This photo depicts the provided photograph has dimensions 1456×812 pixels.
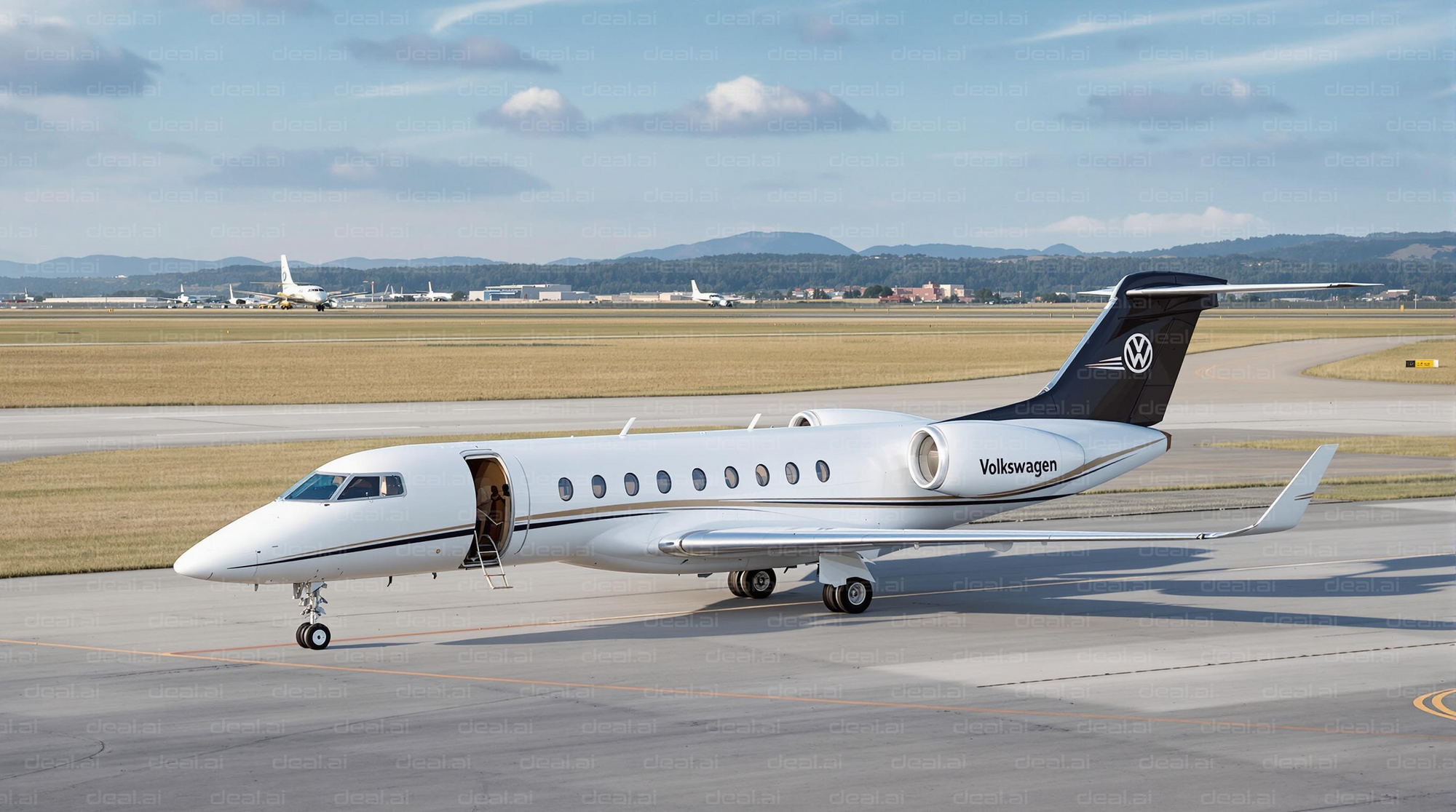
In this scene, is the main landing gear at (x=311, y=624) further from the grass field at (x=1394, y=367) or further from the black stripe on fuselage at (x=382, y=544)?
the grass field at (x=1394, y=367)

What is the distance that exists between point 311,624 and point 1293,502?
12.6m

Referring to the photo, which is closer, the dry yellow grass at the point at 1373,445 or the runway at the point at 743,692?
the runway at the point at 743,692

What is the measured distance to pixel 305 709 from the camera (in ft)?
51.0

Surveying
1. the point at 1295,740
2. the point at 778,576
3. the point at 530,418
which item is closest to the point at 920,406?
the point at 530,418

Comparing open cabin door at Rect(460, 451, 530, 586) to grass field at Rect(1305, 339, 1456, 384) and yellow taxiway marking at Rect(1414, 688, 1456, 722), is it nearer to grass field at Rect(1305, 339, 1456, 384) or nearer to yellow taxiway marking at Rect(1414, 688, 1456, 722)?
yellow taxiway marking at Rect(1414, 688, 1456, 722)

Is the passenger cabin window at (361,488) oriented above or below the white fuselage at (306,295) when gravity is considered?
below

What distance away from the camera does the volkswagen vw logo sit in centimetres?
2500

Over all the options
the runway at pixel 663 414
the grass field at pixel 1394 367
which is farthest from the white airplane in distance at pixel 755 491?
the grass field at pixel 1394 367

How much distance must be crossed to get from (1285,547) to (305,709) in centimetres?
1949

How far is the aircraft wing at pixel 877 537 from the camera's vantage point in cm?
1853

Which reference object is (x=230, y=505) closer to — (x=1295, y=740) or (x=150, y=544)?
(x=150, y=544)

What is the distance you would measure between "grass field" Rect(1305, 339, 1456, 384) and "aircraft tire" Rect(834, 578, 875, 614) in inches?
2456

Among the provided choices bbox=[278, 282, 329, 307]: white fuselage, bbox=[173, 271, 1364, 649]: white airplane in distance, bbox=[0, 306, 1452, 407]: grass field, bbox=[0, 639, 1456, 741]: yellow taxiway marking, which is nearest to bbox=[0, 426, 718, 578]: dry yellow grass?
bbox=[173, 271, 1364, 649]: white airplane in distance

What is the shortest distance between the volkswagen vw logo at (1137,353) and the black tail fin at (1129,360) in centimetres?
1
